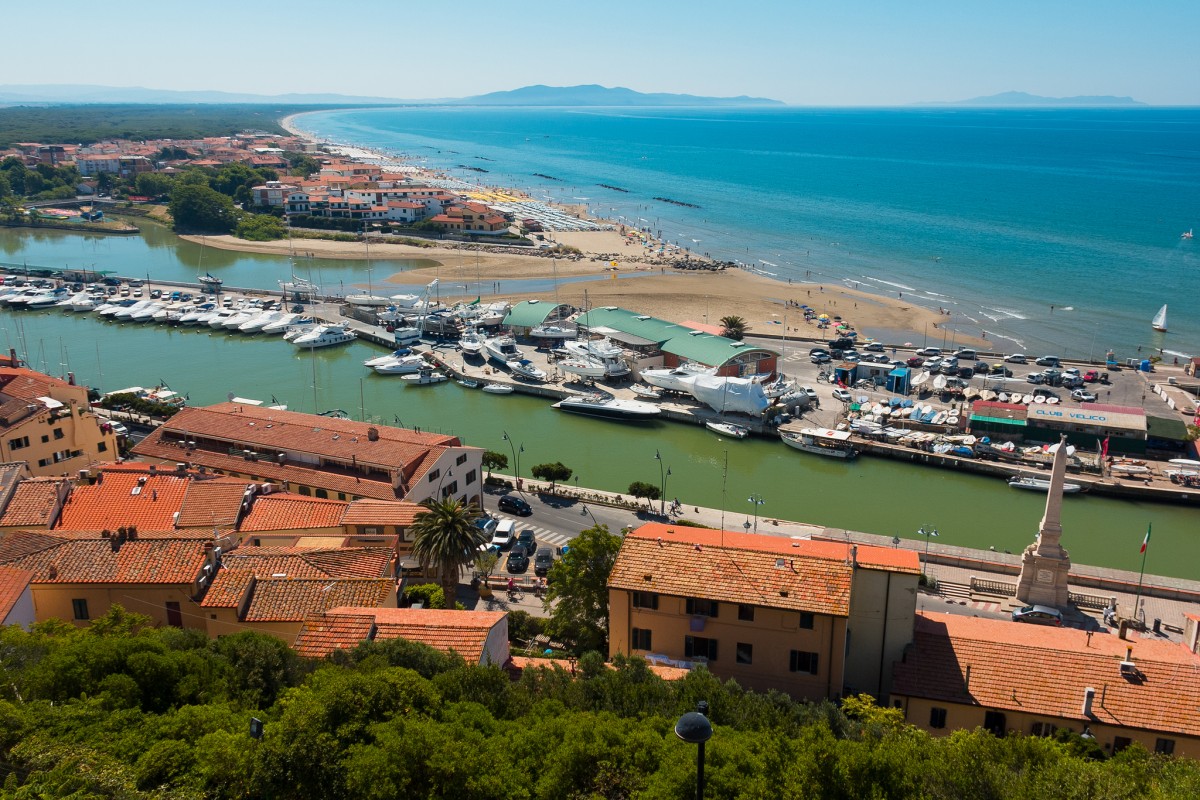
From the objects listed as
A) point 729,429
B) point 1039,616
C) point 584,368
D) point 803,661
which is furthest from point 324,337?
point 803,661

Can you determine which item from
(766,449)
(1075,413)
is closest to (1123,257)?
(1075,413)

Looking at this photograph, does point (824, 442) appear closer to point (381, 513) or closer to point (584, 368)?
point (584, 368)

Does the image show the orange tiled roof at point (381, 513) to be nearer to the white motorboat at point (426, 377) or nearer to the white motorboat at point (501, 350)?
the white motorboat at point (426, 377)

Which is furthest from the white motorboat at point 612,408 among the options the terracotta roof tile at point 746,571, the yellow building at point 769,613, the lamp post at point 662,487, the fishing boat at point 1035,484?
the yellow building at point 769,613

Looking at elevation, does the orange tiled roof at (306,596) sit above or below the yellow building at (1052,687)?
above

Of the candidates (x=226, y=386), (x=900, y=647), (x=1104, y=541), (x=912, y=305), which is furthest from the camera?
(x=912, y=305)

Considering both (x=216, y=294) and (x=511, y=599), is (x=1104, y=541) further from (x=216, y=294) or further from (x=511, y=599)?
(x=216, y=294)
